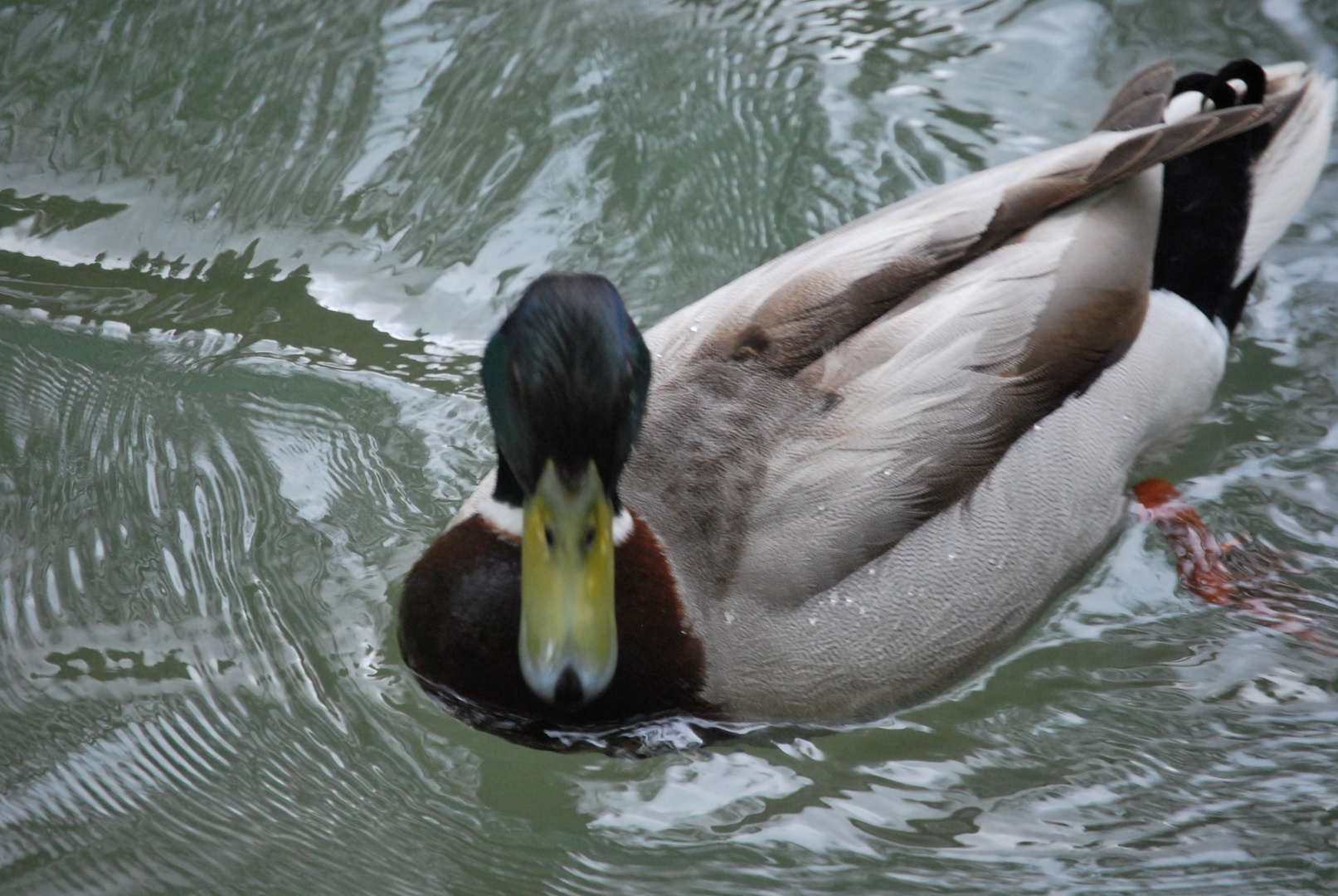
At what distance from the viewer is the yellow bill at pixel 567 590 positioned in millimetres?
2588

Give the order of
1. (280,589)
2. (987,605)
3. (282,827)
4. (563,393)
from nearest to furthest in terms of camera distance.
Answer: (563,393) < (282,827) < (987,605) < (280,589)

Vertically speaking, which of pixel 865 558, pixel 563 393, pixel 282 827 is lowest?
pixel 282 827

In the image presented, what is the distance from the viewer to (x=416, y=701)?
10.5ft

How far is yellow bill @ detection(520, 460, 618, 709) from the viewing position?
259 centimetres

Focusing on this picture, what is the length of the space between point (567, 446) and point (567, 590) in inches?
12.4

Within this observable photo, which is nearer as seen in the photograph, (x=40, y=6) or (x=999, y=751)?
(x=999, y=751)

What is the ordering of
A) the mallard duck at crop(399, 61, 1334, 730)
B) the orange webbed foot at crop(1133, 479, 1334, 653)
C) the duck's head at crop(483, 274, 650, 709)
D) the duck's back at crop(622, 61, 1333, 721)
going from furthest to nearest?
1. the orange webbed foot at crop(1133, 479, 1334, 653)
2. the duck's back at crop(622, 61, 1333, 721)
3. the mallard duck at crop(399, 61, 1334, 730)
4. the duck's head at crop(483, 274, 650, 709)

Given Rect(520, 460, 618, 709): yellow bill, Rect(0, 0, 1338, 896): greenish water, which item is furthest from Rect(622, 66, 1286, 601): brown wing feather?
Rect(0, 0, 1338, 896): greenish water

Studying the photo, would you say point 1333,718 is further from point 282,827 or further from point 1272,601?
point 282,827

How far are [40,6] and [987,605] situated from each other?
4.44 metres

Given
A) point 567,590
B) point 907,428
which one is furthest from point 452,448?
point 907,428

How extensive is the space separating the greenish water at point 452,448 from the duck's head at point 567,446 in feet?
1.69

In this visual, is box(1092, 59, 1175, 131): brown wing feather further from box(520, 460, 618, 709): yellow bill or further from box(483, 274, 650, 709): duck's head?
box(520, 460, 618, 709): yellow bill

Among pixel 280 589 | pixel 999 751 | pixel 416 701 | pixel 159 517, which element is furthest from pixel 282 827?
pixel 999 751
